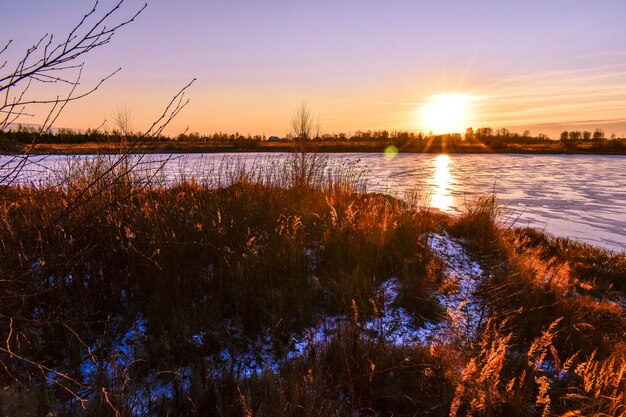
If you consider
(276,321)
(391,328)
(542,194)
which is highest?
(542,194)

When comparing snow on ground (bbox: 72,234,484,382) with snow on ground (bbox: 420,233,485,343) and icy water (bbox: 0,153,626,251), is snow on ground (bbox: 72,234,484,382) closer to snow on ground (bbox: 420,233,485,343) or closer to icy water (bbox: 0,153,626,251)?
snow on ground (bbox: 420,233,485,343)

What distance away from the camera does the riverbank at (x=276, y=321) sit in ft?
9.06

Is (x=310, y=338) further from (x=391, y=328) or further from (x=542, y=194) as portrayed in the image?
(x=542, y=194)

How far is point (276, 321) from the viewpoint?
13.5 feet

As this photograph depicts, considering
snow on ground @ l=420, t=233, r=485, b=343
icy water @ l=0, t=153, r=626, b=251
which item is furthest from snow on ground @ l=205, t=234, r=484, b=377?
icy water @ l=0, t=153, r=626, b=251

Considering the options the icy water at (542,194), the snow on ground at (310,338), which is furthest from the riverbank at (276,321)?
the icy water at (542,194)

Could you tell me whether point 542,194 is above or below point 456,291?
above

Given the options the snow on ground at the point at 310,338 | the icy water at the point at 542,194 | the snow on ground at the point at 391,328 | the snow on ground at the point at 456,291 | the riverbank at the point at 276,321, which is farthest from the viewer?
the icy water at the point at 542,194

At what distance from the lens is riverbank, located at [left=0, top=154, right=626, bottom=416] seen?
2762 millimetres

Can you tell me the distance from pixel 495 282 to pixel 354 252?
2.12m

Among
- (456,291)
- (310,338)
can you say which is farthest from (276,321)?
(456,291)

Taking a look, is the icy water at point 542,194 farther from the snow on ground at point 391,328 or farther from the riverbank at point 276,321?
the snow on ground at point 391,328

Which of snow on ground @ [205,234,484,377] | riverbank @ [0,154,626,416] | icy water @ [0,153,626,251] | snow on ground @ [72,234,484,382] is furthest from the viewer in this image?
icy water @ [0,153,626,251]

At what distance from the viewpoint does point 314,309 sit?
446 centimetres
